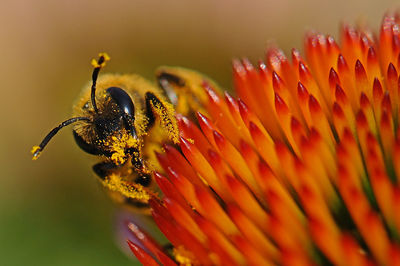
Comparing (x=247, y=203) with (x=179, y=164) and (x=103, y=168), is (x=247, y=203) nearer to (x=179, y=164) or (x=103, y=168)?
(x=179, y=164)

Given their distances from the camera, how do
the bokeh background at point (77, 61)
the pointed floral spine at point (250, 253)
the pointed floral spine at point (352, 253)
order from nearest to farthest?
the pointed floral spine at point (352, 253) → the pointed floral spine at point (250, 253) → the bokeh background at point (77, 61)

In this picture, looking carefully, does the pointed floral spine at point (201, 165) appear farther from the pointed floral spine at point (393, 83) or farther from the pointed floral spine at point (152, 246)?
the pointed floral spine at point (393, 83)

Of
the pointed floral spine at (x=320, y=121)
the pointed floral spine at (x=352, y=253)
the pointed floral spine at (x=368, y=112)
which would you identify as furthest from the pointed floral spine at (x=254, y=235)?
the pointed floral spine at (x=368, y=112)

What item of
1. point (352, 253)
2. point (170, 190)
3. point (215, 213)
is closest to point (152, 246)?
point (170, 190)

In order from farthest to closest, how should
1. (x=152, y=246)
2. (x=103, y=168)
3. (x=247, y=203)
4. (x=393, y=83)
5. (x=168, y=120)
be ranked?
1. (x=103, y=168)
2. (x=168, y=120)
3. (x=152, y=246)
4. (x=393, y=83)
5. (x=247, y=203)

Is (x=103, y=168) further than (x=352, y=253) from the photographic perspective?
Yes

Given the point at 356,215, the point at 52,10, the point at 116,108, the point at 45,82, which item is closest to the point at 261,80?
the point at 116,108

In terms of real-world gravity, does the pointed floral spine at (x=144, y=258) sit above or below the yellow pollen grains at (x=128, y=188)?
below

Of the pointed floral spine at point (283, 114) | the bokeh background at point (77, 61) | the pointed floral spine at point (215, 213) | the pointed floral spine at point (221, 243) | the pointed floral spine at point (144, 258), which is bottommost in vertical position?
the pointed floral spine at point (221, 243)
